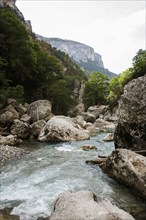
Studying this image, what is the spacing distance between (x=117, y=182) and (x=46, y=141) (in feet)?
44.0

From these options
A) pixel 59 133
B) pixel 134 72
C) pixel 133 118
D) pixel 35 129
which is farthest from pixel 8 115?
pixel 134 72

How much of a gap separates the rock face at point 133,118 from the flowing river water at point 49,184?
234 centimetres

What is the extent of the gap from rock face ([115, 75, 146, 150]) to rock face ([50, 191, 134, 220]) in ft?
25.9

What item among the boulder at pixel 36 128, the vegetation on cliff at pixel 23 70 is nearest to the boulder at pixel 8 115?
the vegetation on cliff at pixel 23 70

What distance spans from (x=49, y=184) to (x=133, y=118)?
592 cm

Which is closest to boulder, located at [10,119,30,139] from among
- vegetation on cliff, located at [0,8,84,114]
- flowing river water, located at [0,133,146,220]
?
vegetation on cliff, located at [0,8,84,114]

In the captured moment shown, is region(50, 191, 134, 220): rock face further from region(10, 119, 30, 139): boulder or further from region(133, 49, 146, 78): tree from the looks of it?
region(133, 49, 146, 78): tree

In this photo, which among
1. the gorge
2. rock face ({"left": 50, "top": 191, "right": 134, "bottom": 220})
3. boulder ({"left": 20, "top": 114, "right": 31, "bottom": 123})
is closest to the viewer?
rock face ({"left": 50, "top": 191, "right": 134, "bottom": 220})

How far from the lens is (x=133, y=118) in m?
15.0

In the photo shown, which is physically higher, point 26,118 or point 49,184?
point 26,118

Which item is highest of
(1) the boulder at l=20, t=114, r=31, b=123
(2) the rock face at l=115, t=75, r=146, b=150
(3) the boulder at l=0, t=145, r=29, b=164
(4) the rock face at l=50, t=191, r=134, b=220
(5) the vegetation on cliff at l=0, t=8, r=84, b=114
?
(5) the vegetation on cliff at l=0, t=8, r=84, b=114

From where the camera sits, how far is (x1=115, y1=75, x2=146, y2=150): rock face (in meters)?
14.6

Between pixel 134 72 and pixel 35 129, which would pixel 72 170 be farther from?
pixel 134 72

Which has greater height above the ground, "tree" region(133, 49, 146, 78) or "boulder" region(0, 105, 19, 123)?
"tree" region(133, 49, 146, 78)
